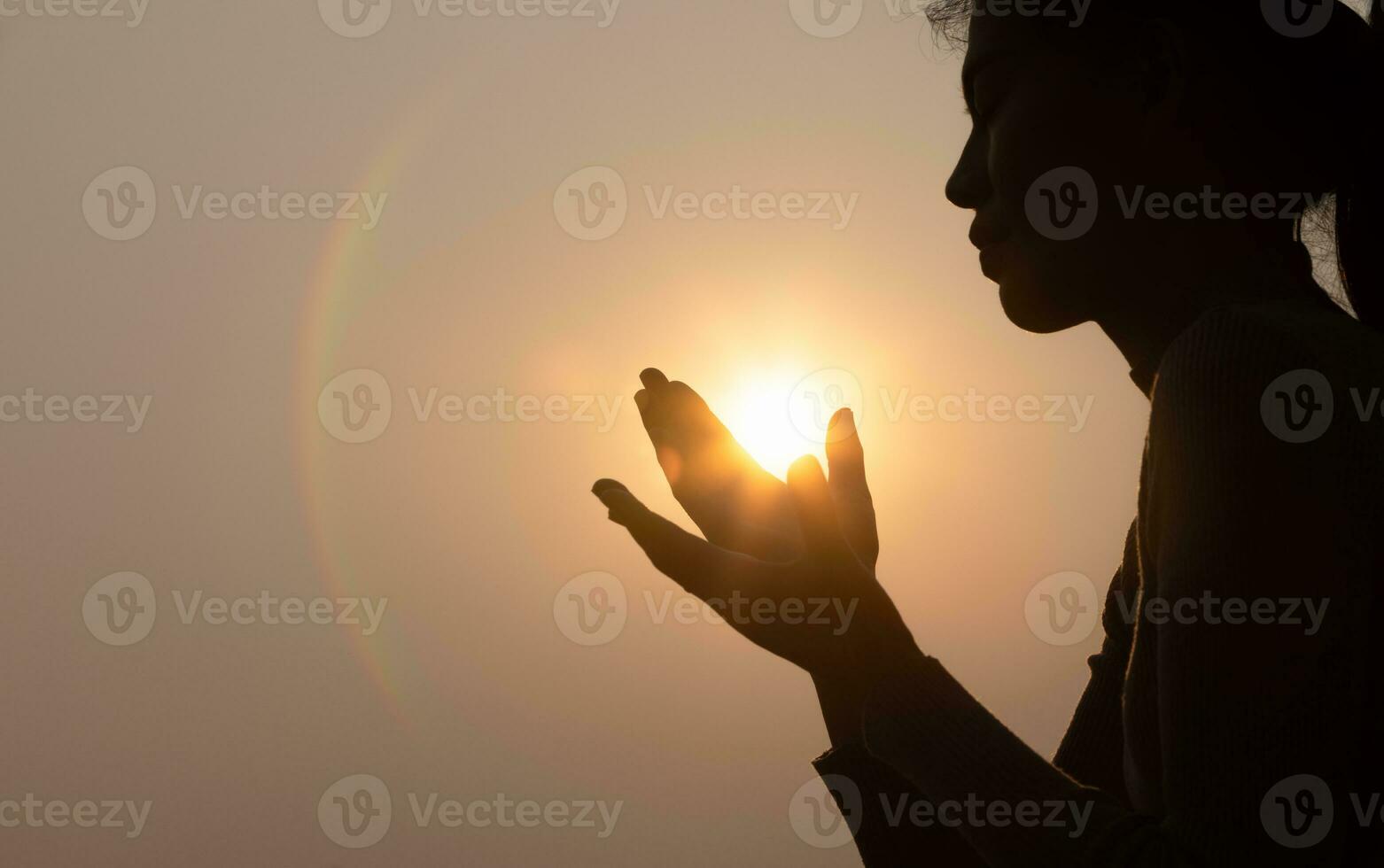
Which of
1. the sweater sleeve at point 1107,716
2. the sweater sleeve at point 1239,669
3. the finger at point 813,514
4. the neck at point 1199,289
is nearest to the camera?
the sweater sleeve at point 1239,669

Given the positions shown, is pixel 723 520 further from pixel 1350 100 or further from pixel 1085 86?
pixel 1350 100

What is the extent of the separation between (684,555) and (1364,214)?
111 cm

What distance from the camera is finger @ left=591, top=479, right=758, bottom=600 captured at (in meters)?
1.36

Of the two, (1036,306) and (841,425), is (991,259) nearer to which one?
(1036,306)

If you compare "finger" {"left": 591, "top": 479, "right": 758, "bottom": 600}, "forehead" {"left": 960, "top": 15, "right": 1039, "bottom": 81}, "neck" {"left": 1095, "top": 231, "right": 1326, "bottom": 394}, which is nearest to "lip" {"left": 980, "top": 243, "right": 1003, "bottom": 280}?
"neck" {"left": 1095, "top": 231, "right": 1326, "bottom": 394}

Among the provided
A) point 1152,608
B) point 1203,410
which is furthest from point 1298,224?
point 1152,608

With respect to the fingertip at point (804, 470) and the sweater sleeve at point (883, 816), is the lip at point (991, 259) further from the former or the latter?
the sweater sleeve at point (883, 816)

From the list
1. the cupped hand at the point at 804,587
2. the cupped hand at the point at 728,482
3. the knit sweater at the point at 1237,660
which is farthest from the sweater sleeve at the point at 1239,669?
the cupped hand at the point at 728,482

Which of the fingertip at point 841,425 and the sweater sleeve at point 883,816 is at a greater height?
the fingertip at point 841,425

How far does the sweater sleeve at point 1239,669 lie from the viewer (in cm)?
109

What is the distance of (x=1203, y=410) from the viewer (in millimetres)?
1219

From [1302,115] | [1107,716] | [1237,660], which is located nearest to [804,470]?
[1237,660]

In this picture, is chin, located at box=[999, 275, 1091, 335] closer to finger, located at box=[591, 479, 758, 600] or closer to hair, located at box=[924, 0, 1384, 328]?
hair, located at box=[924, 0, 1384, 328]

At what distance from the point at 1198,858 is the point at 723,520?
2.40ft
